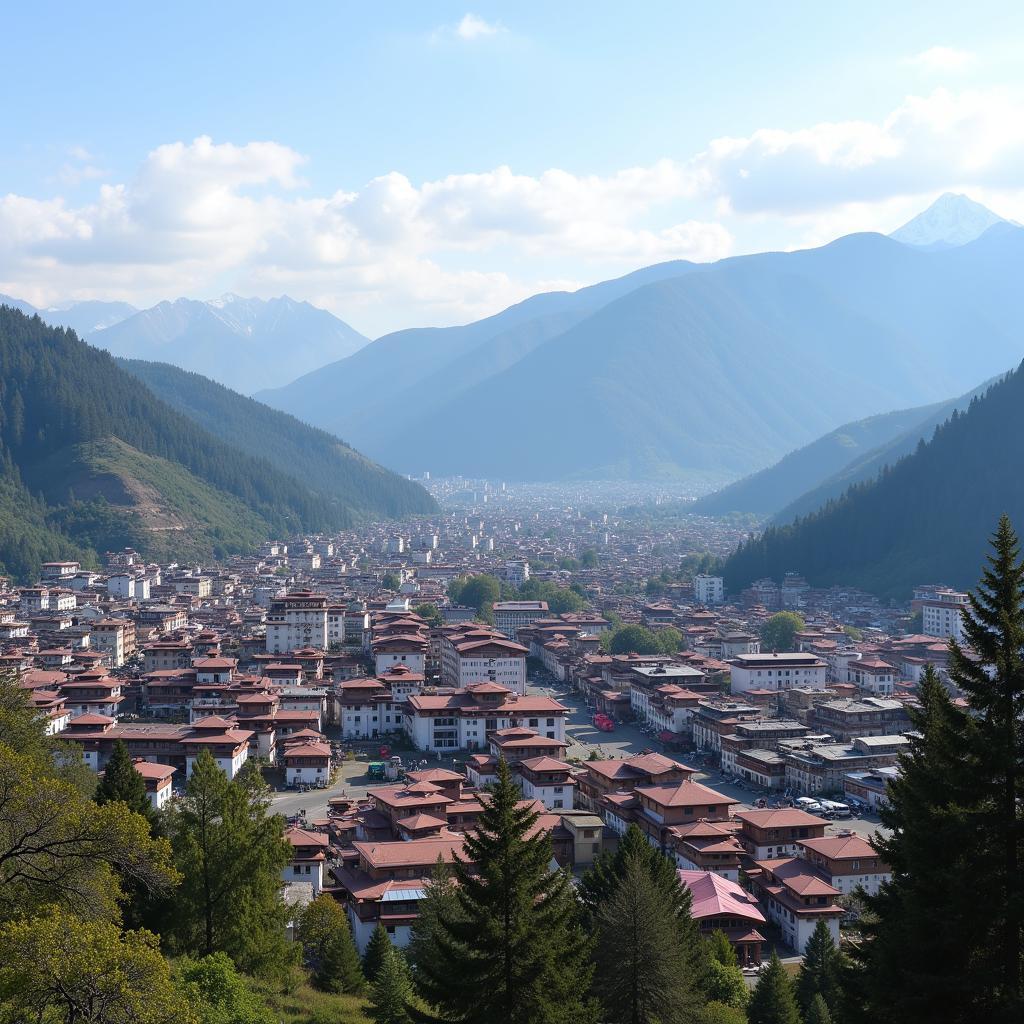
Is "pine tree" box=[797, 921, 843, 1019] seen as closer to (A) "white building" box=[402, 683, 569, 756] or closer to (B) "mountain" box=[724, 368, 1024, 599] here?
(A) "white building" box=[402, 683, 569, 756]

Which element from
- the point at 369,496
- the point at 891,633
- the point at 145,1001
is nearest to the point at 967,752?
the point at 145,1001

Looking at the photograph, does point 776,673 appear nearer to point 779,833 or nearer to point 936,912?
point 779,833

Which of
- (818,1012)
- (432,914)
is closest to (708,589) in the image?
(818,1012)

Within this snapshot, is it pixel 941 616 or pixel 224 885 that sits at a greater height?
pixel 224 885

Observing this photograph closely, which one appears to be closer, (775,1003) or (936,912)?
(936,912)

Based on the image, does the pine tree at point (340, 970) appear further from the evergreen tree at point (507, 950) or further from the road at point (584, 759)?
the road at point (584, 759)

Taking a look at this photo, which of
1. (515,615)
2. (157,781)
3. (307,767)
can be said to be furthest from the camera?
(515,615)
